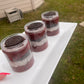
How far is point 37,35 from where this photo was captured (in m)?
0.67

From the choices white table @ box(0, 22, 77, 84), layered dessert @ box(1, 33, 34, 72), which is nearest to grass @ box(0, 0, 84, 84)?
white table @ box(0, 22, 77, 84)

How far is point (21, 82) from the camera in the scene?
58cm

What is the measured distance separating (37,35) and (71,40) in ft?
3.03

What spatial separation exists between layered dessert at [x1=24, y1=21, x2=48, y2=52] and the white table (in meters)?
0.04

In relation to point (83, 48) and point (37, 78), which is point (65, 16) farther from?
point (37, 78)

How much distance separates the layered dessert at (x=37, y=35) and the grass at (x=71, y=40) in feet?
1.49

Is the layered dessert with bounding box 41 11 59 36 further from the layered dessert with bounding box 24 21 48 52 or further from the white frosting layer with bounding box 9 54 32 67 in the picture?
the white frosting layer with bounding box 9 54 32 67

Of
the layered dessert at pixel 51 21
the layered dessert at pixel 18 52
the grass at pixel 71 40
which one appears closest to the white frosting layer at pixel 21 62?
the layered dessert at pixel 18 52

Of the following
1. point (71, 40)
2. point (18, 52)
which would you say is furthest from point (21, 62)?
point (71, 40)

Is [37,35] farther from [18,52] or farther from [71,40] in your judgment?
[71,40]

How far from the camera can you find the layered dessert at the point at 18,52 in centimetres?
57

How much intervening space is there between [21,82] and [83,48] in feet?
3.15

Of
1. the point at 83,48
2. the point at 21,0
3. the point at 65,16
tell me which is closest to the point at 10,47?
the point at 83,48

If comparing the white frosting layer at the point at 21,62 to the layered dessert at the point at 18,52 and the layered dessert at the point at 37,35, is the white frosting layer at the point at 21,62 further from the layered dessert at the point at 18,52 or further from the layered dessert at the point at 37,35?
the layered dessert at the point at 37,35
